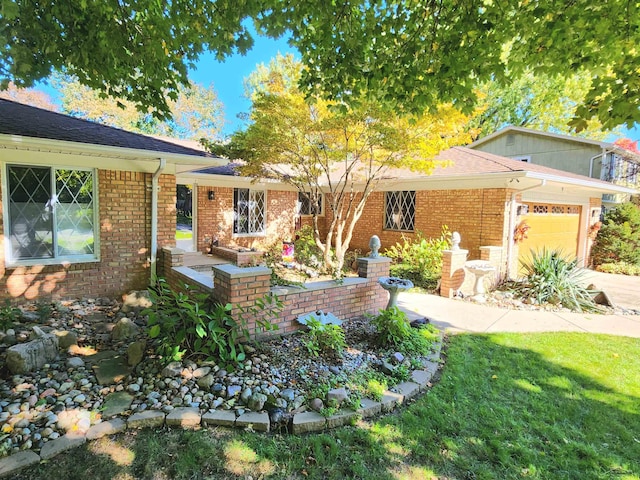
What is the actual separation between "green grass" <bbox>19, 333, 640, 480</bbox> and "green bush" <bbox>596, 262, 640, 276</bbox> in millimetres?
10843

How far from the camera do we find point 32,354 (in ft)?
11.0

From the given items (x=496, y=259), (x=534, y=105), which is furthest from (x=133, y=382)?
(x=534, y=105)

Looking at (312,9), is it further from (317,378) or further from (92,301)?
(92,301)

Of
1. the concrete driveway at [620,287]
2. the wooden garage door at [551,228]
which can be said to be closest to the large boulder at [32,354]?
the wooden garage door at [551,228]

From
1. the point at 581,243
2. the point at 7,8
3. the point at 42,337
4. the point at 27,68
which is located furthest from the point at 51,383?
the point at 581,243

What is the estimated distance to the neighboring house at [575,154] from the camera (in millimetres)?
14000

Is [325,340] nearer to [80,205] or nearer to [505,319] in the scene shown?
[505,319]

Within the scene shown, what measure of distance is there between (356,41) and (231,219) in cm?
772

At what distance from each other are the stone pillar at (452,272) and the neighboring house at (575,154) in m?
11.0

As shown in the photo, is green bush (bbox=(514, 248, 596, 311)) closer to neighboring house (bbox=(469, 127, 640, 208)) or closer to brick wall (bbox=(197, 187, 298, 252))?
brick wall (bbox=(197, 187, 298, 252))

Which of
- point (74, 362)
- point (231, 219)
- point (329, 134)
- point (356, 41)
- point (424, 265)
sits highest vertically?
point (356, 41)

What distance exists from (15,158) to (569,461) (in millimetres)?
7600

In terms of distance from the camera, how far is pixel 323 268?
941cm

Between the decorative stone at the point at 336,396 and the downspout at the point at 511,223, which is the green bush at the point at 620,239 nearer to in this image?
the downspout at the point at 511,223
